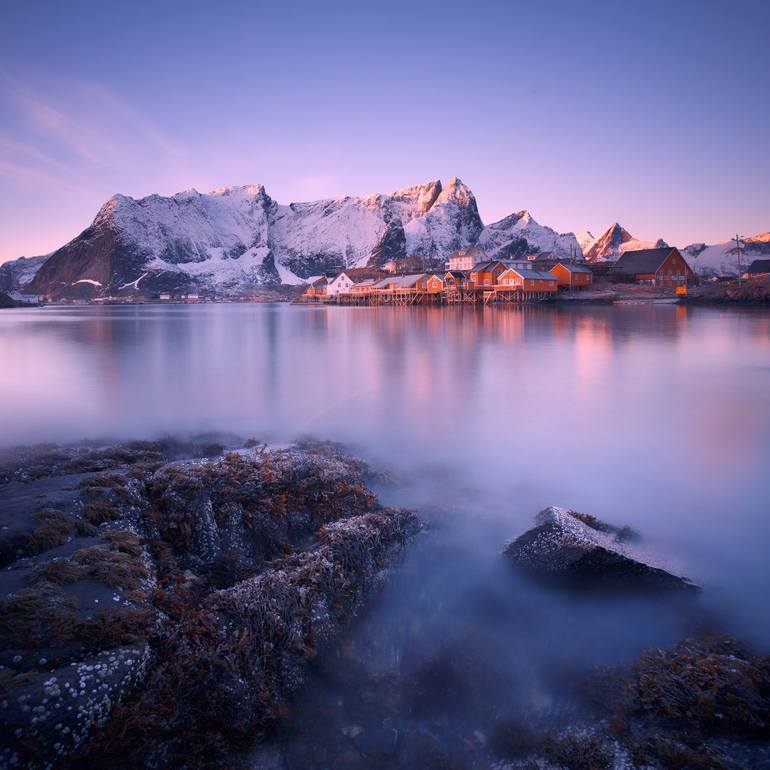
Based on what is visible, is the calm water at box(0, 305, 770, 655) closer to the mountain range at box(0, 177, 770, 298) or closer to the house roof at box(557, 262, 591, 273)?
the house roof at box(557, 262, 591, 273)

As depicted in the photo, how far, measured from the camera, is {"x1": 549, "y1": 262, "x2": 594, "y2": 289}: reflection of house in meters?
53.2

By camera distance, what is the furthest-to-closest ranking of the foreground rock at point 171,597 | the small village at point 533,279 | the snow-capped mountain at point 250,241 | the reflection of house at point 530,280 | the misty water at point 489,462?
the snow-capped mountain at point 250,241 → the small village at point 533,279 → the reflection of house at point 530,280 → the misty water at point 489,462 → the foreground rock at point 171,597

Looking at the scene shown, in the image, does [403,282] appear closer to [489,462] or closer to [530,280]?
[530,280]

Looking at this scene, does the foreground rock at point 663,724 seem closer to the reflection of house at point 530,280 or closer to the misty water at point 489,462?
the misty water at point 489,462

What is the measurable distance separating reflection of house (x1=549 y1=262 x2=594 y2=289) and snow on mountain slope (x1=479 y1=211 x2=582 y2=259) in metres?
97.8

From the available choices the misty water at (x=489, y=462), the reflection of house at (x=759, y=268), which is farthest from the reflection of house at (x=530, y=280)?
the misty water at (x=489, y=462)

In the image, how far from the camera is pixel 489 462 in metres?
6.94

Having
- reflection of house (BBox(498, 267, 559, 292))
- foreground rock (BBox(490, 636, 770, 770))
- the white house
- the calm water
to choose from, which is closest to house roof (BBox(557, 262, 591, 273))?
reflection of house (BBox(498, 267, 559, 292))

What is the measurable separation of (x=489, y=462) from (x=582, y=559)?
2.95 metres

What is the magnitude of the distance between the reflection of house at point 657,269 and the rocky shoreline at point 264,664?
5784cm

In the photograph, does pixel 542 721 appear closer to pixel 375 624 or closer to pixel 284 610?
pixel 375 624

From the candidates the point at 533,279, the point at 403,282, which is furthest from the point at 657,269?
the point at 403,282

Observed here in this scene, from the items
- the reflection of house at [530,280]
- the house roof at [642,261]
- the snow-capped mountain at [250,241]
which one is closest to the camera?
the reflection of house at [530,280]

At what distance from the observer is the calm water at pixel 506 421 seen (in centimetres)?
475
